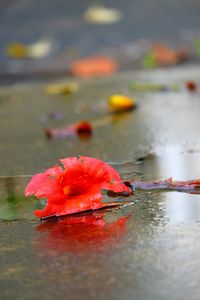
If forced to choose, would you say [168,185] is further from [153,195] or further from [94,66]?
[94,66]

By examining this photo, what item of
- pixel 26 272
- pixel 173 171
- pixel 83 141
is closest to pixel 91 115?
pixel 83 141

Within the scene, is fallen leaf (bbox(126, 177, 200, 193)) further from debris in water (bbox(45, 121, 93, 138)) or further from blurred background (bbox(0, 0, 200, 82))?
blurred background (bbox(0, 0, 200, 82))

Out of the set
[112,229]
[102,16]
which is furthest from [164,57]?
[112,229]

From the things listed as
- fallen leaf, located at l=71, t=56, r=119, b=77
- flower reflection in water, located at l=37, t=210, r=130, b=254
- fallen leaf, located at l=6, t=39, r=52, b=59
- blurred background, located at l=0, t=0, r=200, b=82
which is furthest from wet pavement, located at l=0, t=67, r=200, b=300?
fallen leaf, located at l=6, t=39, r=52, b=59

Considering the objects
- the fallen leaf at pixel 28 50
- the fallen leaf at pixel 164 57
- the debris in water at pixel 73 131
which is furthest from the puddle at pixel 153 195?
the fallen leaf at pixel 28 50

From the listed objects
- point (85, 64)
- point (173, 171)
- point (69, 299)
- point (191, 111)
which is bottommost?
point (69, 299)

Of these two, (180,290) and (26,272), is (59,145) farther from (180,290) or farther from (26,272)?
(180,290)
